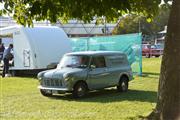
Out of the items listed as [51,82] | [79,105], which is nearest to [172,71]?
[79,105]

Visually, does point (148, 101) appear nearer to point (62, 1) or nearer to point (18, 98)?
point (18, 98)

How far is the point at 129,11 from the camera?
36.8 feet

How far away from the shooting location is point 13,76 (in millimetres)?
28047

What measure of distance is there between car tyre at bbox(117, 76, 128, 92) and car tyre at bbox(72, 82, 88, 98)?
1995mm

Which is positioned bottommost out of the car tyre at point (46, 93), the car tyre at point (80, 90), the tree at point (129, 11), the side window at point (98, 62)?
the car tyre at point (46, 93)

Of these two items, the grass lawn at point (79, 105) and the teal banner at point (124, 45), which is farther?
the teal banner at point (124, 45)

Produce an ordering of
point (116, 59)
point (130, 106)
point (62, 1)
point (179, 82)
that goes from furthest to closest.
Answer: point (116, 59)
point (130, 106)
point (62, 1)
point (179, 82)

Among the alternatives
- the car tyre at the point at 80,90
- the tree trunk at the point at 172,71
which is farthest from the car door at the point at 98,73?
the tree trunk at the point at 172,71

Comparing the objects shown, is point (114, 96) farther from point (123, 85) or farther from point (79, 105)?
point (79, 105)

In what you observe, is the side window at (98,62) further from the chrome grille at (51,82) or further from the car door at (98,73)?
the chrome grille at (51,82)

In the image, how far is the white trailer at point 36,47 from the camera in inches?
1049

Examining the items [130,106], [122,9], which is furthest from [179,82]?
[130,106]

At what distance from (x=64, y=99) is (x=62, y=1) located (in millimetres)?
6091

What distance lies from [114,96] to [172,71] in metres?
8.61
